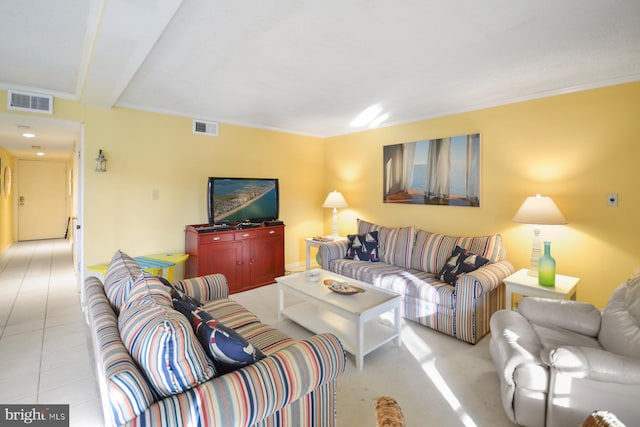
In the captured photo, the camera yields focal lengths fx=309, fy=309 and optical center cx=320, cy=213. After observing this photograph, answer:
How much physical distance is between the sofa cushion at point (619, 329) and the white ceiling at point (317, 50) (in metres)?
1.76

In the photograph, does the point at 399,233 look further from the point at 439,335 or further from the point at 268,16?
the point at 268,16

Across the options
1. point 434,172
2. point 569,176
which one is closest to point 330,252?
point 434,172

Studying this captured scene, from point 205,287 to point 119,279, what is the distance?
0.87m

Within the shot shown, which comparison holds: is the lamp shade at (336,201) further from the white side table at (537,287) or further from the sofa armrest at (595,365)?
the sofa armrest at (595,365)

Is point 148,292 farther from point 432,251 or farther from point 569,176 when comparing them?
point 569,176

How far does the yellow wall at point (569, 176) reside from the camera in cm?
279

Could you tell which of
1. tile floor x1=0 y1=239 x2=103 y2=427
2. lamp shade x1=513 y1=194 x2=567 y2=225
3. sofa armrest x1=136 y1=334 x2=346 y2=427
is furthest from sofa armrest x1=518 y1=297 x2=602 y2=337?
tile floor x1=0 y1=239 x2=103 y2=427

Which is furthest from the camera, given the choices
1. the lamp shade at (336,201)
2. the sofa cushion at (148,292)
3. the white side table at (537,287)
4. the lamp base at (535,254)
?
the lamp shade at (336,201)

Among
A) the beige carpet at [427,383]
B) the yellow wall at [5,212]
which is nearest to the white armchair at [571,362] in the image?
the beige carpet at [427,383]

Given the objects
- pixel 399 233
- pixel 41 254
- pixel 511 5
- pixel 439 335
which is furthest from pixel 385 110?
pixel 41 254

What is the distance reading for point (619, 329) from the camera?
5.98 ft

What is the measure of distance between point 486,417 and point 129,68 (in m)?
3.47

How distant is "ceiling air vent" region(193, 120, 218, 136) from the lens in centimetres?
418

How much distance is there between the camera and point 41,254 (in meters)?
A: 6.54
